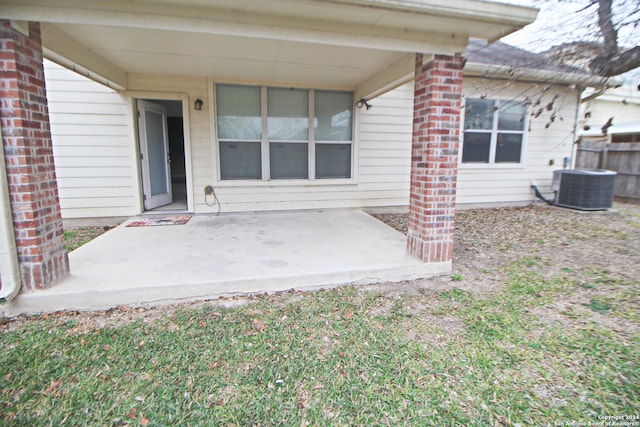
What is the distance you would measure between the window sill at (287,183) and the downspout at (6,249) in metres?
3.43

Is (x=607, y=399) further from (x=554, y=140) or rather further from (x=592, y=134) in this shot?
(x=592, y=134)

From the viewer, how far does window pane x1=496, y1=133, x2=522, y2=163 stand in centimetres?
742

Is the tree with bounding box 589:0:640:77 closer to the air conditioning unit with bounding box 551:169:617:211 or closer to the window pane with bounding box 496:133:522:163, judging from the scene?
the window pane with bounding box 496:133:522:163

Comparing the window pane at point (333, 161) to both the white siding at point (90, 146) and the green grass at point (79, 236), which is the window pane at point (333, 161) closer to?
the white siding at point (90, 146)

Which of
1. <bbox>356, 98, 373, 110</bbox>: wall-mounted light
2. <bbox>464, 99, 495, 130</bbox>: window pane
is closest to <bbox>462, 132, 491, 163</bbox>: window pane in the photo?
<bbox>464, 99, 495, 130</bbox>: window pane

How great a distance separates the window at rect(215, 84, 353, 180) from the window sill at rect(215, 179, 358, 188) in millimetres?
97

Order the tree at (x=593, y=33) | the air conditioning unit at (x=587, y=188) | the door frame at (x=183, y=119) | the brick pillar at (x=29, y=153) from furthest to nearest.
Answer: the air conditioning unit at (x=587, y=188)
the door frame at (x=183, y=119)
the tree at (x=593, y=33)
the brick pillar at (x=29, y=153)

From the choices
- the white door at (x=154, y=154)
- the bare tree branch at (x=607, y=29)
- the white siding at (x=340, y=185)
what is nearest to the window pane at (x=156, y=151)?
the white door at (x=154, y=154)

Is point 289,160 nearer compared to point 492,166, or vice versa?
point 289,160

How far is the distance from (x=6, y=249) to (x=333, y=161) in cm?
501

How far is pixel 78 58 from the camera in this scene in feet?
12.7

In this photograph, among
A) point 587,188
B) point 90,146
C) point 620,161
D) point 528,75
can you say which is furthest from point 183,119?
point 620,161

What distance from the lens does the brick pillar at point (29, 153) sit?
8.39 feet

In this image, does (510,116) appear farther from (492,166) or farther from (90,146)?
(90,146)
